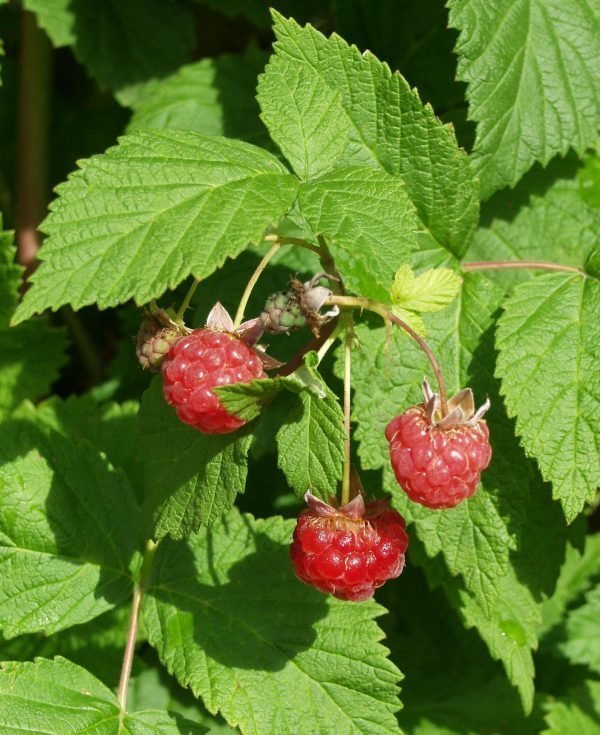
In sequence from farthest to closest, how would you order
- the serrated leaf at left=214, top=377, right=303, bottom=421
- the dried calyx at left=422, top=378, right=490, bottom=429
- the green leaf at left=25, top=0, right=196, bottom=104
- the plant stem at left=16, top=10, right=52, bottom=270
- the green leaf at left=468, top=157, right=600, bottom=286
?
the plant stem at left=16, top=10, right=52, bottom=270, the green leaf at left=25, top=0, right=196, bottom=104, the green leaf at left=468, top=157, right=600, bottom=286, the dried calyx at left=422, top=378, right=490, bottom=429, the serrated leaf at left=214, top=377, right=303, bottom=421

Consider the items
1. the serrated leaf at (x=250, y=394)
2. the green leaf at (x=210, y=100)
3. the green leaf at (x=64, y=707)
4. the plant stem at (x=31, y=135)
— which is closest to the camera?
the serrated leaf at (x=250, y=394)

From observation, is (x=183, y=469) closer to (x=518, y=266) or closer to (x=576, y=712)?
(x=518, y=266)

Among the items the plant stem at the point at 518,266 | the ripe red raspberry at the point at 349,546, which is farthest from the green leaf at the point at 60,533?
the plant stem at the point at 518,266

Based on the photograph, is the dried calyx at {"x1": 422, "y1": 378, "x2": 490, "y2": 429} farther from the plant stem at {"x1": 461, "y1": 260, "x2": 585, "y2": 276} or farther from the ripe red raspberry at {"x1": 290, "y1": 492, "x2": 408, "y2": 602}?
the plant stem at {"x1": 461, "y1": 260, "x2": 585, "y2": 276}

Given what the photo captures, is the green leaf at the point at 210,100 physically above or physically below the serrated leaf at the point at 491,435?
above

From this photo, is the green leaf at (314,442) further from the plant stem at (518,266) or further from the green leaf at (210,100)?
the green leaf at (210,100)

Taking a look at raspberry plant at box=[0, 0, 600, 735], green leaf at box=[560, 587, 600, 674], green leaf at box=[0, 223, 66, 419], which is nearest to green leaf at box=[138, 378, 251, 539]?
raspberry plant at box=[0, 0, 600, 735]

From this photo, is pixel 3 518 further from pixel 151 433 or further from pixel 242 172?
pixel 242 172
